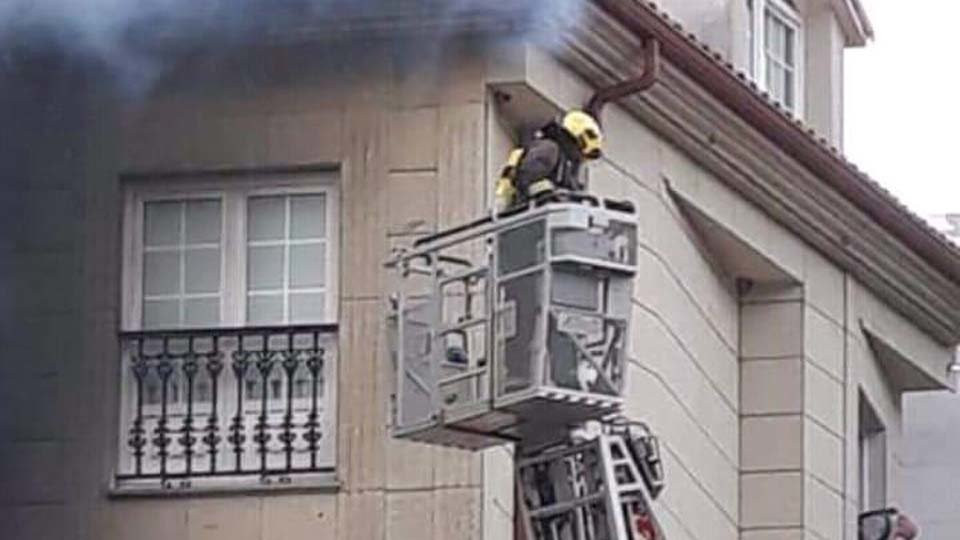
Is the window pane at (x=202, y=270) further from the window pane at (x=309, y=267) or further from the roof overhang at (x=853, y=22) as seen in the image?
the roof overhang at (x=853, y=22)

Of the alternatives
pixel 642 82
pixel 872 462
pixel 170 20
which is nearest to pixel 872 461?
pixel 872 462

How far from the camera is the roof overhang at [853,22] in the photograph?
2544 cm

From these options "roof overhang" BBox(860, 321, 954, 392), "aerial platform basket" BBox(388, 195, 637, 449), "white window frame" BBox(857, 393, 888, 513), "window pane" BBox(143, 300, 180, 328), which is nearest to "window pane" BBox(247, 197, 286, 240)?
"window pane" BBox(143, 300, 180, 328)

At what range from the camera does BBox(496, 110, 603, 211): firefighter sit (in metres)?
15.6

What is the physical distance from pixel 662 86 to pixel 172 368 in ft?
10.9

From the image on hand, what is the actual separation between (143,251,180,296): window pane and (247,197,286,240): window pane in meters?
0.43

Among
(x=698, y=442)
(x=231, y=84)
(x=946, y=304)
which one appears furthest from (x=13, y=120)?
(x=946, y=304)

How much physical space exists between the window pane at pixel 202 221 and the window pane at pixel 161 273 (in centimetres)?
14

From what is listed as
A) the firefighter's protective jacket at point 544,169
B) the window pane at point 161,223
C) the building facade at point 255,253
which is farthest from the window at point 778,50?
the firefighter's protective jacket at point 544,169

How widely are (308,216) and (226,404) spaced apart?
Answer: 1.09 m

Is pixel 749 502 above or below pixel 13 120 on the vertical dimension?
below

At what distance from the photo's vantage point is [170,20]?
17844mm

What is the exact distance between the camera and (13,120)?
18406mm

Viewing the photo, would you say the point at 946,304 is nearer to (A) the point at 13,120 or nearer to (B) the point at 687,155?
(B) the point at 687,155
